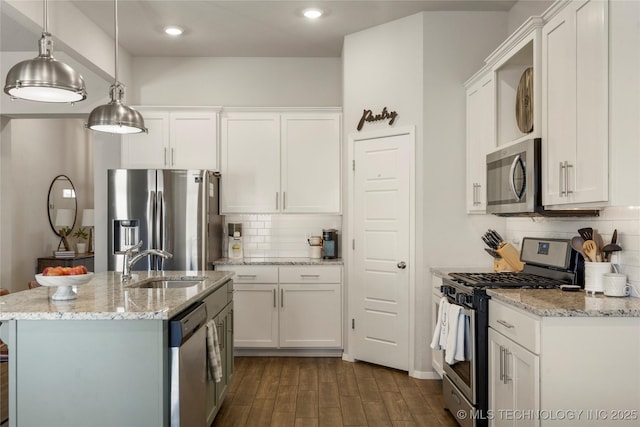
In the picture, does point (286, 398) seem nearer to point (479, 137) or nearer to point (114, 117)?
point (114, 117)

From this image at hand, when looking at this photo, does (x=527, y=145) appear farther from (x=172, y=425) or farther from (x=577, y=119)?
(x=172, y=425)

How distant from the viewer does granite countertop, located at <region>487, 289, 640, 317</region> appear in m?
2.20

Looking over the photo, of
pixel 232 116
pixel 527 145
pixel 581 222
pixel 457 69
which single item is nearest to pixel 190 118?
pixel 232 116

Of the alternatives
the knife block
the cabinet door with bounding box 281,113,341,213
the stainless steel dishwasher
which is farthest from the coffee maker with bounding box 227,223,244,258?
the knife block

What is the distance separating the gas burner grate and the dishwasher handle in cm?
154

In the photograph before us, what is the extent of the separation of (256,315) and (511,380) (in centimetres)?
285

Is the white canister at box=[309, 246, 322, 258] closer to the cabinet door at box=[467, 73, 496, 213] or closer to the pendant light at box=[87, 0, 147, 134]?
the cabinet door at box=[467, 73, 496, 213]

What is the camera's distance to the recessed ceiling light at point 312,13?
423 centimetres

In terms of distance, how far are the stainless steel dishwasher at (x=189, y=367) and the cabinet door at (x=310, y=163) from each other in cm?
250

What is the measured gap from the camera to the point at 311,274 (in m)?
4.90

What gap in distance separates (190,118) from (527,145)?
3354mm

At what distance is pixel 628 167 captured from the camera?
7.47 feet

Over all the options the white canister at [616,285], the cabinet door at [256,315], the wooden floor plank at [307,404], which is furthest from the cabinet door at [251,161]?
the white canister at [616,285]

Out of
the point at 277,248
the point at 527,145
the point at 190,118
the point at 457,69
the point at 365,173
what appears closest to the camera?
the point at 527,145
